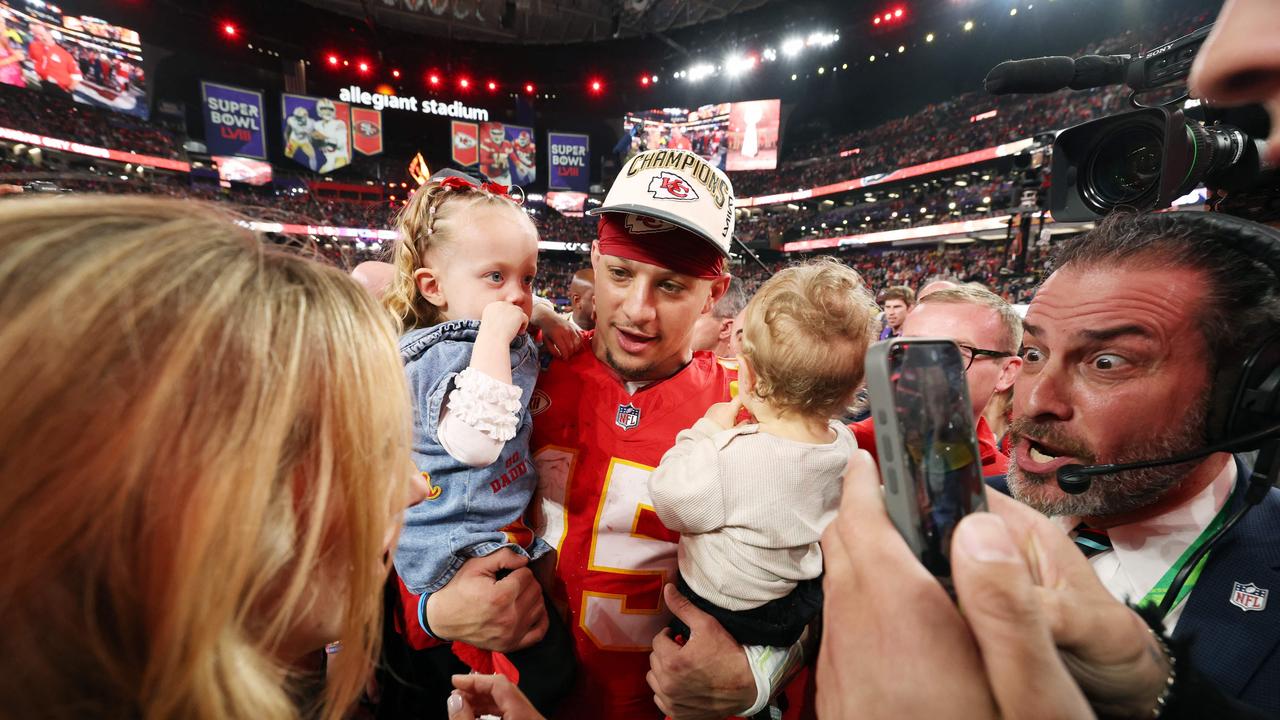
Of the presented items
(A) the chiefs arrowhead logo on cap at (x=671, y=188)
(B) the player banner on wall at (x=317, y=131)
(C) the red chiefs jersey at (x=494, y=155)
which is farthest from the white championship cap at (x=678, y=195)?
(B) the player banner on wall at (x=317, y=131)

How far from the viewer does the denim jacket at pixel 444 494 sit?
57.8 inches

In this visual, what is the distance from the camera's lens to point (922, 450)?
2.23ft

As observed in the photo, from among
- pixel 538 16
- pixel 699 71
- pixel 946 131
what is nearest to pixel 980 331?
pixel 538 16

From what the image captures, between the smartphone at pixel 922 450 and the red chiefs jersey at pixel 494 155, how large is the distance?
22.3 meters

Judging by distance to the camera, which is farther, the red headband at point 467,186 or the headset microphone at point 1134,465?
the red headband at point 467,186

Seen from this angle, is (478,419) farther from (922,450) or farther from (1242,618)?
(1242,618)

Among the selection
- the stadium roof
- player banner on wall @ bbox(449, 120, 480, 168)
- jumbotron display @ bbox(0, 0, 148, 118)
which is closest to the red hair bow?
player banner on wall @ bbox(449, 120, 480, 168)

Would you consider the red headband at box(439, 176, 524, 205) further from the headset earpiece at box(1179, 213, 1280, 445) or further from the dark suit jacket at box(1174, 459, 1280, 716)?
the dark suit jacket at box(1174, 459, 1280, 716)

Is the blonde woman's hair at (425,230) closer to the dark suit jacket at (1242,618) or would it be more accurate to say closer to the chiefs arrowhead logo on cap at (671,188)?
the chiefs arrowhead logo on cap at (671,188)

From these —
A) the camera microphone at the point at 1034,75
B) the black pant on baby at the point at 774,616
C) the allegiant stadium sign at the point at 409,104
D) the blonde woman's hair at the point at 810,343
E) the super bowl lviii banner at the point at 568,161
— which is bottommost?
the black pant on baby at the point at 774,616

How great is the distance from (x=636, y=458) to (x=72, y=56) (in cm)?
2897

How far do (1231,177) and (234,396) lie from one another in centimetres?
226

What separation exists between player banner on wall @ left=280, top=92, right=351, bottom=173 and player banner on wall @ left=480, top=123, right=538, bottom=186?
16.6 feet

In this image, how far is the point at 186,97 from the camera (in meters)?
21.7
